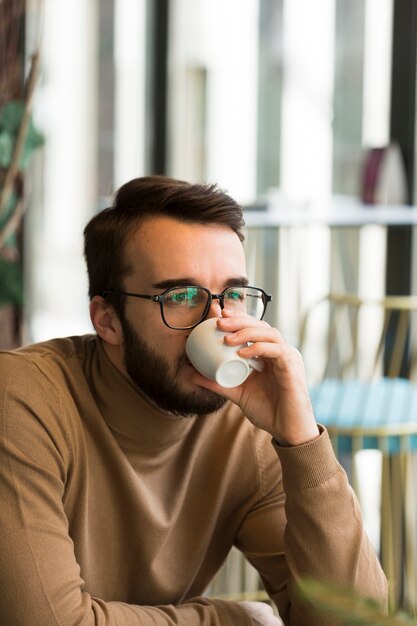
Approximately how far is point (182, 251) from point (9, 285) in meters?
2.35

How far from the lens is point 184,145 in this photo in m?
4.59

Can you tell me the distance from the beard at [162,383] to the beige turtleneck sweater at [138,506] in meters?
0.03

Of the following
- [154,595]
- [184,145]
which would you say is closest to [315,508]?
[154,595]

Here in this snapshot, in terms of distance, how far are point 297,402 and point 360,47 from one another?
7.59ft

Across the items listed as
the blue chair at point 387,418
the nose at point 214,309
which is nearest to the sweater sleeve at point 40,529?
the nose at point 214,309

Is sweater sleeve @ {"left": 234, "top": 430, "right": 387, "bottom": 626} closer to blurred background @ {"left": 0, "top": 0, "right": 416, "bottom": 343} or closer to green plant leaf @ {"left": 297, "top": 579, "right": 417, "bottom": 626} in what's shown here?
green plant leaf @ {"left": 297, "top": 579, "right": 417, "bottom": 626}

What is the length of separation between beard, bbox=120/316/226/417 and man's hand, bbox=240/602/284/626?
12.4 inches

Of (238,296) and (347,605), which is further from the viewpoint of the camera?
(238,296)

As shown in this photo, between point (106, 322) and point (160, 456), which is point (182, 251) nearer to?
point (106, 322)

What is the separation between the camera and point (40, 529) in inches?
53.0

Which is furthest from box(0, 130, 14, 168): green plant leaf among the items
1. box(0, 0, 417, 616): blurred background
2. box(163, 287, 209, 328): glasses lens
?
box(163, 287, 209, 328): glasses lens

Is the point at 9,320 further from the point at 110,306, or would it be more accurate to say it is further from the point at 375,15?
the point at 110,306

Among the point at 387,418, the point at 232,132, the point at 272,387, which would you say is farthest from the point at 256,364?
the point at 232,132

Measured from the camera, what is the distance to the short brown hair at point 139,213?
1517 mm
